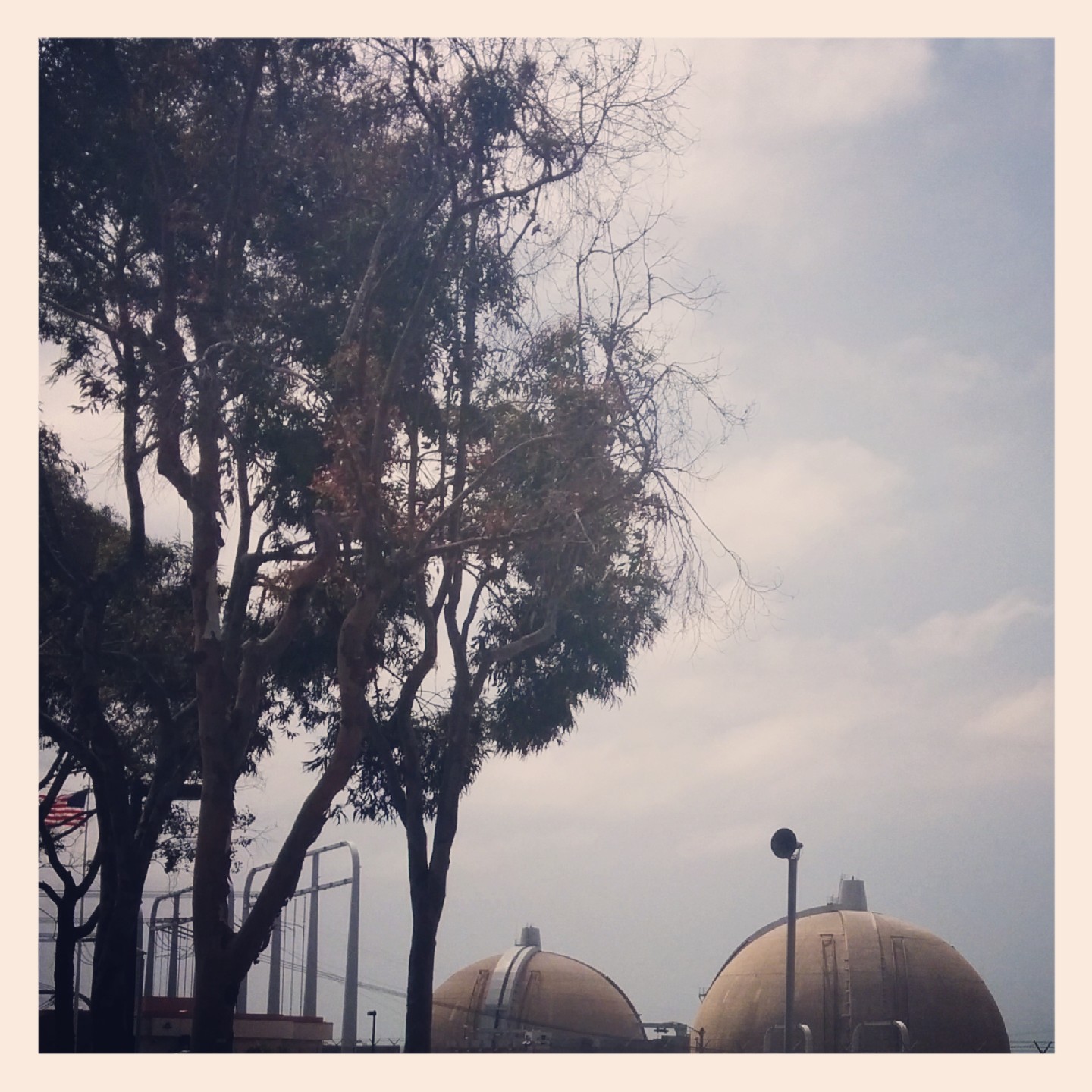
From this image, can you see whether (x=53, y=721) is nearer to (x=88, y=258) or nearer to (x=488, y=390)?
(x=88, y=258)

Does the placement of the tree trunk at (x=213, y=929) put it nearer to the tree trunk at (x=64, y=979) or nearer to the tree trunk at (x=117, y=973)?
the tree trunk at (x=117, y=973)

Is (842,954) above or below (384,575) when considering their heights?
below

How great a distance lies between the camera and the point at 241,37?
11.1 metres

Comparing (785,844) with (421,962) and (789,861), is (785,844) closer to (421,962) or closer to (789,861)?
(789,861)

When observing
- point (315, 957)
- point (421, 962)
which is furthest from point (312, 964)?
point (421, 962)

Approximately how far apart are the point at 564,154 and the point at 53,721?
7.16 meters

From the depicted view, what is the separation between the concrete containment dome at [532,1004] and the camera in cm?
2648

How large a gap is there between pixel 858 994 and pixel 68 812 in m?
13.3

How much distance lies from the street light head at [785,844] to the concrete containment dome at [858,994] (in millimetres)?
11491

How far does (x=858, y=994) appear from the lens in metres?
22.6

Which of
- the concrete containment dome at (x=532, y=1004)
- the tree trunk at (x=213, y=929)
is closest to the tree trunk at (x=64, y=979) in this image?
the tree trunk at (x=213, y=929)

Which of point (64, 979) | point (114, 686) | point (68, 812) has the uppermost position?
point (114, 686)

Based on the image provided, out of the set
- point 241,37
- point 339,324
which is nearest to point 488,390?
point 339,324

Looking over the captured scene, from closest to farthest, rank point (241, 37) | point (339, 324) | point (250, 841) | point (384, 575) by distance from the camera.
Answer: point (384, 575)
point (241, 37)
point (339, 324)
point (250, 841)
